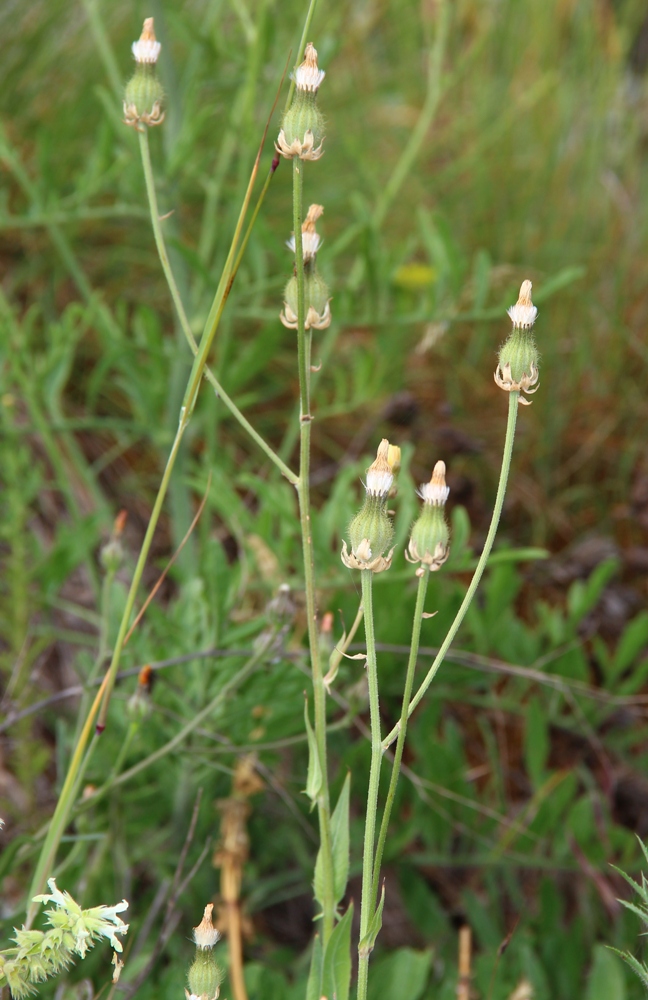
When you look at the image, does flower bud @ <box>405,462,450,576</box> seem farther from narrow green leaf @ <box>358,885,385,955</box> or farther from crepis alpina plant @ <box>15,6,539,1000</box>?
narrow green leaf @ <box>358,885,385,955</box>

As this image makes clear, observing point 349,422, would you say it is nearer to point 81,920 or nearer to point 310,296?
point 310,296

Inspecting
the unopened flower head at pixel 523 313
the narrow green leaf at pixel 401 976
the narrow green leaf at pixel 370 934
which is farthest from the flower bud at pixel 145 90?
the narrow green leaf at pixel 401 976

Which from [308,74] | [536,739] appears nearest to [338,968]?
[308,74]

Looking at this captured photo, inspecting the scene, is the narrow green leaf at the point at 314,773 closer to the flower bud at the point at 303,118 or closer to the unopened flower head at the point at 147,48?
the flower bud at the point at 303,118

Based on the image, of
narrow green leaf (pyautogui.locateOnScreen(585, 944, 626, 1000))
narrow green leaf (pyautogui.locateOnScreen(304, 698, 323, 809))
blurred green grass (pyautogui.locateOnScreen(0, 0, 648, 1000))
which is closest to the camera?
narrow green leaf (pyautogui.locateOnScreen(304, 698, 323, 809))

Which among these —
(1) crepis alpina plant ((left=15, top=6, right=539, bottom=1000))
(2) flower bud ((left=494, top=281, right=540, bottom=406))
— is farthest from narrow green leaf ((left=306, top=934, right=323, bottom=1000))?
(2) flower bud ((left=494, top=281, right=540, bottom=406))

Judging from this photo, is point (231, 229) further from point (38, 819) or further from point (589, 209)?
point (589, 209)

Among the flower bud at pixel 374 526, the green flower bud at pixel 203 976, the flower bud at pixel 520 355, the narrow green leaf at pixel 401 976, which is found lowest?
the narrow green leaf at pixel 401 976
